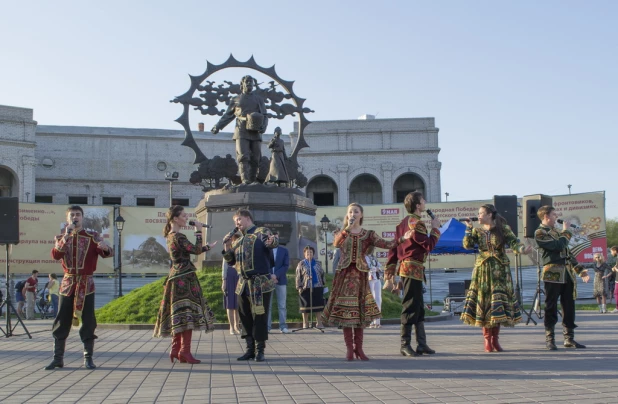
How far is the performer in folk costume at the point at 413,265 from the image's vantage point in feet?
28.3

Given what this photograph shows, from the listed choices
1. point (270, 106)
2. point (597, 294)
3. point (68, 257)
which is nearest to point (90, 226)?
point (270, 106)

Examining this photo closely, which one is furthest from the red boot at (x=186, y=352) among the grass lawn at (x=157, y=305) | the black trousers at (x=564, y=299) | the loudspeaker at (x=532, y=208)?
the loudspeaker at (x=532, y=208)

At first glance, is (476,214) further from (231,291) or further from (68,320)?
(68,320)

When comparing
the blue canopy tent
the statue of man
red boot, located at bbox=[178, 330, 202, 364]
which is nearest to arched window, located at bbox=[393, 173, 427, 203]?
→ the blue canopy tent

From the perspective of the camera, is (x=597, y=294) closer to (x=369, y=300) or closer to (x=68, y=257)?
(x=369, y=300)

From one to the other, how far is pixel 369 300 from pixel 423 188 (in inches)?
1996

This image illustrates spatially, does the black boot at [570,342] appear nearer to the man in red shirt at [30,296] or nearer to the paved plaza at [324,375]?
the paved plaza at [324,375]

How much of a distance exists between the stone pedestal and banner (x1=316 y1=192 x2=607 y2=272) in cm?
1427

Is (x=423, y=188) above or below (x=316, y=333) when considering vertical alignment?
above

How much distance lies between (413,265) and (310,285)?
505cm

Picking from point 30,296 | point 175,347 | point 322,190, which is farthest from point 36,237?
point 322,190

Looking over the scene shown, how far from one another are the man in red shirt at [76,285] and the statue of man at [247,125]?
9292mm

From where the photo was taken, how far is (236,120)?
707 inches

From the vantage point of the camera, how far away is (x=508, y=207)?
14.5 meters
